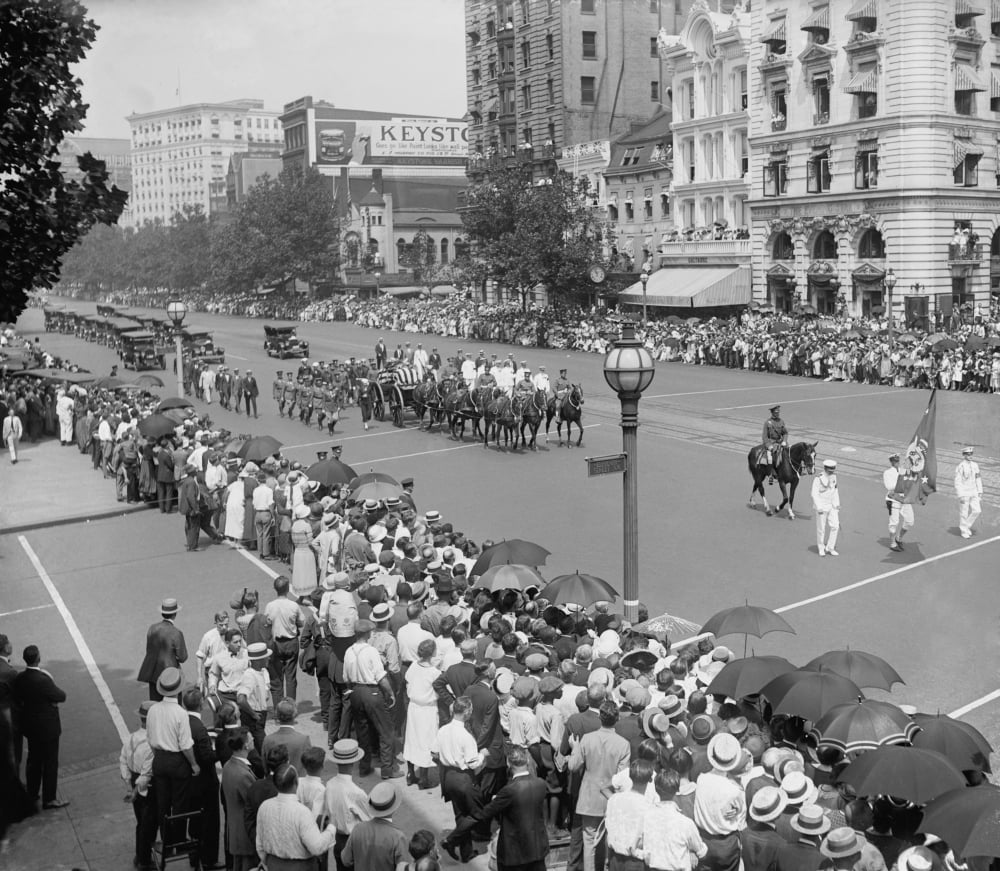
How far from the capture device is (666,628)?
46.9ft

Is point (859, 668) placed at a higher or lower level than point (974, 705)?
higher

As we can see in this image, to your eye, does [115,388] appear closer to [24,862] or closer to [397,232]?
[24,862]

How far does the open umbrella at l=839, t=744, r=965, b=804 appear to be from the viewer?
329 inches

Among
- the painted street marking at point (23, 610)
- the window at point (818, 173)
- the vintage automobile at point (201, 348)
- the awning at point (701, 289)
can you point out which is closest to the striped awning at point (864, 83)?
the window at point (818, 173)

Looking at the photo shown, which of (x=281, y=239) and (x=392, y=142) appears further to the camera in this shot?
(x=392, y=142)

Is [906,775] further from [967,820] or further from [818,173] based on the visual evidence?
[818,173]

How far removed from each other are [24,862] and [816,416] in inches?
1124

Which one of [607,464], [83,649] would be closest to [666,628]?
[607,464]

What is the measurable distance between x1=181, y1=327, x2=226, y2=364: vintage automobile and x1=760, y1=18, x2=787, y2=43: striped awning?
2973 centimetres

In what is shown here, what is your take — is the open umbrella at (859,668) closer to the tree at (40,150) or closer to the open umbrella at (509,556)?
the open umbrella at (509,556)

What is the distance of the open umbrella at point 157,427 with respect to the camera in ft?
85.9

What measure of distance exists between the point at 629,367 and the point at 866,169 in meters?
44.8

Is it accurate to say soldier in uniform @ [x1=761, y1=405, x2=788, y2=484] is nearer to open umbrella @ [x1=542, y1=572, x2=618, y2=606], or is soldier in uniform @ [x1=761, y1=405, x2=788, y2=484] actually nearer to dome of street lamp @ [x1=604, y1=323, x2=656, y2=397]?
open umbrella @ [x1=542, y1=572, x2=618, y2=606]

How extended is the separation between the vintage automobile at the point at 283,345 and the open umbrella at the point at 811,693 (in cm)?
→ 5032
